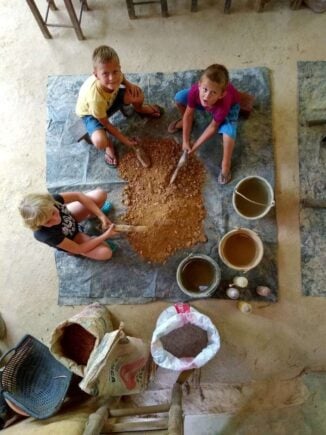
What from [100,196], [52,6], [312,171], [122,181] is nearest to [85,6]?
[52,6]

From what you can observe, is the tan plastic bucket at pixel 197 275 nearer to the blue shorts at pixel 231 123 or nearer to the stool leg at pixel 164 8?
the blue shorts at pixel 231 123

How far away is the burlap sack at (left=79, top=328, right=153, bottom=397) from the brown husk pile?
1.65 ft

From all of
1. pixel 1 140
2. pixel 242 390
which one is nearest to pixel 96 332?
pixel 242 390

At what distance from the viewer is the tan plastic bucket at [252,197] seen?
2.08 meters

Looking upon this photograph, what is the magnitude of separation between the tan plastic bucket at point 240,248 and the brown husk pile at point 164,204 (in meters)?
0.16

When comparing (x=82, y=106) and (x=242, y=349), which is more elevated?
(x=82, y=106)

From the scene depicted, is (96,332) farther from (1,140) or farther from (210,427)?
(1,140)

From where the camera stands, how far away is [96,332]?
1831 mm

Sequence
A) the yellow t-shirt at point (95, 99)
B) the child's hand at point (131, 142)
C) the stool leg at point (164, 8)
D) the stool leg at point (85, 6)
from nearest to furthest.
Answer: the yellow t-shirt at point (95, 99)
the child's hand at point (131, 142)
the stool leg at point (164, 8)
the stool leg at point (85, 6)

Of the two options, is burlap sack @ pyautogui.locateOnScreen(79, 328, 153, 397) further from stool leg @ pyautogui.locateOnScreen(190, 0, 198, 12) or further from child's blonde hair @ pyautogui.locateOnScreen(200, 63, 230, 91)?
stool leg @ pyautogui.locateOnScreen(190, 0, 198, 12)

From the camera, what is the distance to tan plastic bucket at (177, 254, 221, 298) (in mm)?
2062

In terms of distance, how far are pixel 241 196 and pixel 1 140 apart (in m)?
1.40

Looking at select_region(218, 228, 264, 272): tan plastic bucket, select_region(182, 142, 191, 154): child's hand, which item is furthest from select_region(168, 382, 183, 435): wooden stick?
select_region(182, 142, 191, 154): child's hand

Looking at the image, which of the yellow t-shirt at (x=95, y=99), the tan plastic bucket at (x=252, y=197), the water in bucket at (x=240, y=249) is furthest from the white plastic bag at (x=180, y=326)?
the yellow t-shirt at (x=95, y=99)
